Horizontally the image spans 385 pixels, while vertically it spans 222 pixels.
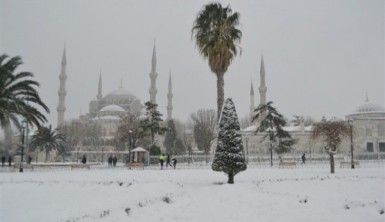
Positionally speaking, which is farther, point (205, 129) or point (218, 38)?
point (205, 129)

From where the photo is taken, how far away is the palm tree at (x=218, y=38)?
23375 millimetres

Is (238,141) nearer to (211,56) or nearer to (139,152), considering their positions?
(211,56)

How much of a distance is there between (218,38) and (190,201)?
40.3 ft

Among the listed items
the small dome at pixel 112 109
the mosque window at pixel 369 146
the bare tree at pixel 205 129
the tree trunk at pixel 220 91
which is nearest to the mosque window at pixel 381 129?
the mosque window at pixel 369 146

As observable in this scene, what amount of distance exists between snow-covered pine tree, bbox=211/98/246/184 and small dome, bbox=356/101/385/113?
52857 mm

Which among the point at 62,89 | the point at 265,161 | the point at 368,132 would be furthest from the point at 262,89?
the point at 62,89

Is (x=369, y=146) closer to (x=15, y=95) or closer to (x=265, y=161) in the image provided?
(x=265, y=161)

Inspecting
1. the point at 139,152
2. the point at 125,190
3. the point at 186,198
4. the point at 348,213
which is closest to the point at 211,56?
the point at 125,190

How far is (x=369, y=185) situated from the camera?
762 inches

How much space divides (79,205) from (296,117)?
74.9m

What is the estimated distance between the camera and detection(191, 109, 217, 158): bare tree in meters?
58.9

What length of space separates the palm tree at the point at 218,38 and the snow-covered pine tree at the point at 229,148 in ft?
16.1

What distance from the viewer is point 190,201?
13.4 metres

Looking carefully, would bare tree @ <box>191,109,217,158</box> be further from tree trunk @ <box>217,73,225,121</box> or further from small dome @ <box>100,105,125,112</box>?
tree trunk @ <box>217,73,225,121</box>
